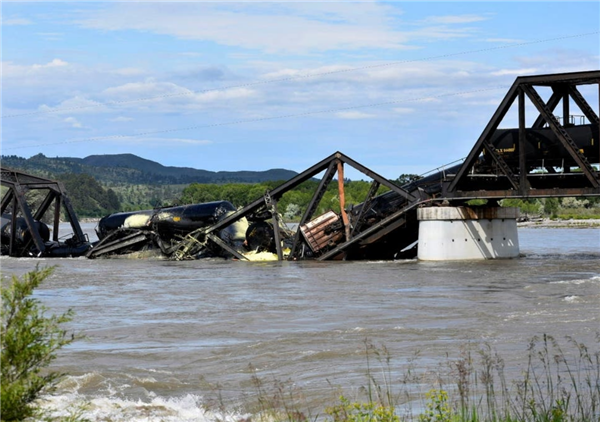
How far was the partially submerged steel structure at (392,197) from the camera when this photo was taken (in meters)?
39.1

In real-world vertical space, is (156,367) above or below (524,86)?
below

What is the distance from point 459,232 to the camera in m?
42.1

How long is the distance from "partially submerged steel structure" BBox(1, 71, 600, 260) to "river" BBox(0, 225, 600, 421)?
314 centimetres

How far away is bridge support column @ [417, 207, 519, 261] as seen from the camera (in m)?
41.4

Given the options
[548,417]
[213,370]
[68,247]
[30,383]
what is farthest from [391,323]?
[68,247]

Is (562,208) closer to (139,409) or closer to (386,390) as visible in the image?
(386,390)

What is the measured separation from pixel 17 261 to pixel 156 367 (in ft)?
127

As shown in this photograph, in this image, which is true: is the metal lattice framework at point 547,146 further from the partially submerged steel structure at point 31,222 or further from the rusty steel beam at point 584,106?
the partially submerged steel structure at point 31,222

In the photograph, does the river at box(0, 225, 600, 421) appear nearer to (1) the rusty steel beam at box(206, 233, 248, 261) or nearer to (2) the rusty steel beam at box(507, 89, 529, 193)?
(2) the rusty steel beam at box(507, 89, 529, 193)

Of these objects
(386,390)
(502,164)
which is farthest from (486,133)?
(386,390)

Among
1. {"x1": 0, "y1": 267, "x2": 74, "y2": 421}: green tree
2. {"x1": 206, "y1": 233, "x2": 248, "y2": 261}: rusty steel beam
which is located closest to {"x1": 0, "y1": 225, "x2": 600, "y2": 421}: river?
{"x1": 0, "y1": 267, "x2": 74, "y2": 421}: green tree

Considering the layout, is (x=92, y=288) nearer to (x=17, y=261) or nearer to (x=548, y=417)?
(x=17, y=261)

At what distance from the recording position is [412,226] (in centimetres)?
4388

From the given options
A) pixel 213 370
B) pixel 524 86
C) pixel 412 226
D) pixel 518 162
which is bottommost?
pixel 213 370
